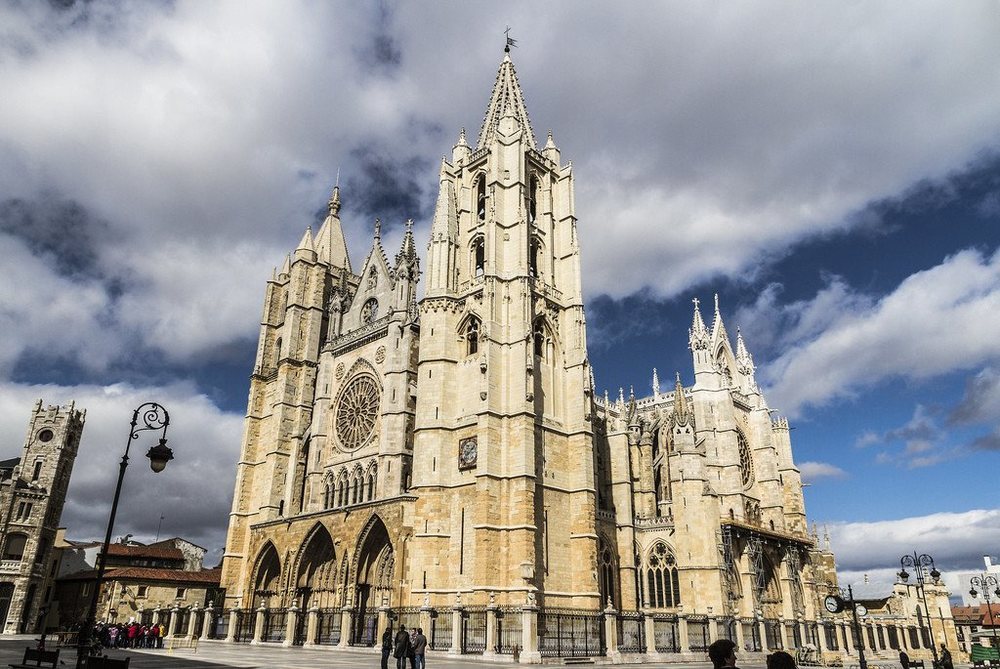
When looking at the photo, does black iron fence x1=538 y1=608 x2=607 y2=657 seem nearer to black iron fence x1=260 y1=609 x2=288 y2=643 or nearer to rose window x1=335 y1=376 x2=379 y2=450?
black iron fence x1=260 y1=609 x2=288 y2=643

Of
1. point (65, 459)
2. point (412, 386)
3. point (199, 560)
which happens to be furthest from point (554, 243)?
point (199, 560)

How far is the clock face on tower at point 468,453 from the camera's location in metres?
31.2

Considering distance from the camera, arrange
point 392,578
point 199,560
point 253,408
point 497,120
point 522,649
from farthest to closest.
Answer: point 199,560
point 253,408
point 497,120
point 392,578
point 522,649

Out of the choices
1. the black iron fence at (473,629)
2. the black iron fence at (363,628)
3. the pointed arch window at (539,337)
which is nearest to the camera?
the black iron fence at (473,629)

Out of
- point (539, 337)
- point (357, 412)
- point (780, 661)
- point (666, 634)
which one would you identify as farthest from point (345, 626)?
point (780, 661)

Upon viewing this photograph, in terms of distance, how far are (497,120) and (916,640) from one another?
39085 mm

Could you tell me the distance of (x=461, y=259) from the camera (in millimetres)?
38344

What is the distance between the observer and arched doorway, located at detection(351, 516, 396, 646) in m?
32.3

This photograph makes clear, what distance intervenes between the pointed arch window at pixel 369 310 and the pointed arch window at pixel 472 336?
8.80m

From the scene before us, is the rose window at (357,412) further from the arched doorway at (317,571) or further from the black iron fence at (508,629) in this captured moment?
the black iron fence at (508,629)

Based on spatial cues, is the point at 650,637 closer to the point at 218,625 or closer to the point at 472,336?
the point at 472,336

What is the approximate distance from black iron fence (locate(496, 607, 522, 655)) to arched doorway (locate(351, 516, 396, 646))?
7.41 metres

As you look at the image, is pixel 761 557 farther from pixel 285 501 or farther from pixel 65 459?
pixel 65 459

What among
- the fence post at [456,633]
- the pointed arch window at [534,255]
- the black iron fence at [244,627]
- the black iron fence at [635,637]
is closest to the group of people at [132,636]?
the black iron fence at [244,627]
